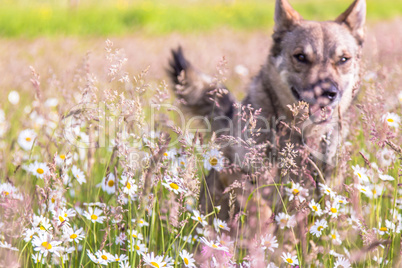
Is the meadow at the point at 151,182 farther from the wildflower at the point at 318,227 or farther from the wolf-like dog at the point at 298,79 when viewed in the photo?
the wolf-like dog at the point at 298,79

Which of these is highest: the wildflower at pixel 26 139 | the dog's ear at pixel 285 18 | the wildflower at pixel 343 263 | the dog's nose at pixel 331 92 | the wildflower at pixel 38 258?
the dog's ear at pixel 285 18

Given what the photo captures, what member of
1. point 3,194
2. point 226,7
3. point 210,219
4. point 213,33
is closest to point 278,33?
point 210,219

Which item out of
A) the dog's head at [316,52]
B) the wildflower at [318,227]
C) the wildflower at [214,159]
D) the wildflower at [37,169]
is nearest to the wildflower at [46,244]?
the wildflower at [37,169]

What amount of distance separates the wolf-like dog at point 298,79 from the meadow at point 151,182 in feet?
0.58

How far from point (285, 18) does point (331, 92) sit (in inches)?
33.6

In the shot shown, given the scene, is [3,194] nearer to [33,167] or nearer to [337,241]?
[33,167]

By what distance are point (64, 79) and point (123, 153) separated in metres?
1.48

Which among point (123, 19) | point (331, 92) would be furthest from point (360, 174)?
point (123, 19)

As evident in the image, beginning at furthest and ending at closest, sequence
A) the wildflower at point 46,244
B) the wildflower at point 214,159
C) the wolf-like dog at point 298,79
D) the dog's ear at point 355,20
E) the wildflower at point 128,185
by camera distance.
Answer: the dog's ear at point 355,20 → the wolf-like dog at point 298,79 → the wildflower at point 214,159 → the wildflower at point 128,185 → the wildflower at point 46,244

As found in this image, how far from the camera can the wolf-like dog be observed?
110 inches

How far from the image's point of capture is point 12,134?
11.0 ft

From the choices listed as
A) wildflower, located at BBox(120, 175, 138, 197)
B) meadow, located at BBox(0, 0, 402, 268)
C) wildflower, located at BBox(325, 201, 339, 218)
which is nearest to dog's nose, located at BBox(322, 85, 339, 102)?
Answer: meadow, located at BBox(0, 0, 402, 268)

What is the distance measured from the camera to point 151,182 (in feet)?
4.95

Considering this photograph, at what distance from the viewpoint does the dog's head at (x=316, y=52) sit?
2832 millimetres
